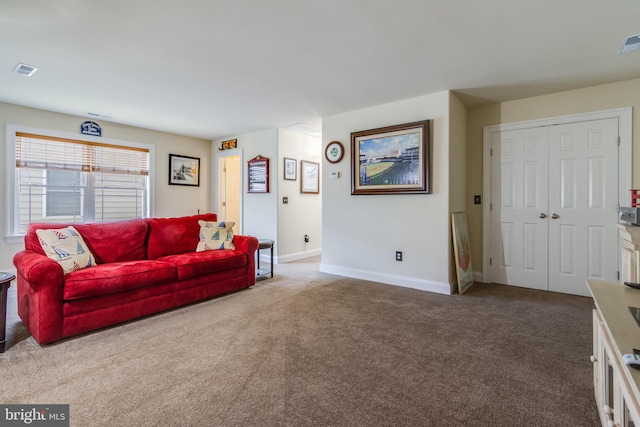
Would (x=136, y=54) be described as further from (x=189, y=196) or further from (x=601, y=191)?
(x=601, y=191)

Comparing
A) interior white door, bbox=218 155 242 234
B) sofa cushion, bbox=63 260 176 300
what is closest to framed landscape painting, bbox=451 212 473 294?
sofa cushion, bbox=63 260 176 300

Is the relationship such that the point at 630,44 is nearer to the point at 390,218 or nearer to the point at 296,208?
the point at 390,218

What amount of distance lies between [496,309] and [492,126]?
7.89ft

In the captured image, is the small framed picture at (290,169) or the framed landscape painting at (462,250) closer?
the framed landscape painting at (462,250)

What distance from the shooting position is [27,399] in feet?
5.45

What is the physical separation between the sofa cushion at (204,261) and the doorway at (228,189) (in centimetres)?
261

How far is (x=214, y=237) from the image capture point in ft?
12.6

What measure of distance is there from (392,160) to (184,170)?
422cm

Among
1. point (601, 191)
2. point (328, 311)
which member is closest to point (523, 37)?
point (601, 191)

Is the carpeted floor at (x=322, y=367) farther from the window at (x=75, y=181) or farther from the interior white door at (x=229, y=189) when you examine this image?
the interior white door at (x=229, y=189)

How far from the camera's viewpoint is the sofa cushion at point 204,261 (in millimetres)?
3139

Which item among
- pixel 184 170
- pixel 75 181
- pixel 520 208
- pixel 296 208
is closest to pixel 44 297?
pixel 75 181

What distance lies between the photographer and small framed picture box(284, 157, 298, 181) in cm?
548

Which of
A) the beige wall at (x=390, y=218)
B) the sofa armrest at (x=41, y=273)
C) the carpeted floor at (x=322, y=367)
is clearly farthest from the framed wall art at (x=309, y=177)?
the sofa armrest at (x=41, y=273)
